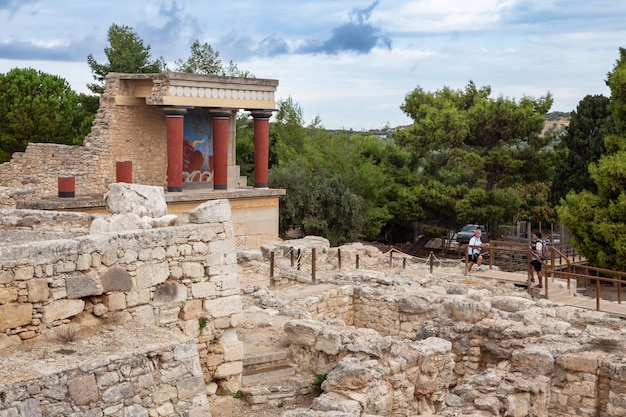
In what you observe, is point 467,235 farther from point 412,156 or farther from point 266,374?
point 266,374

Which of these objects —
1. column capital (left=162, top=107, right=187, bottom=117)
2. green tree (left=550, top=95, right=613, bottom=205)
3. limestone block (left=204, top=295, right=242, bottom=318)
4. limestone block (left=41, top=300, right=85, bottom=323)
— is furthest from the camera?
green tree (left=550, top=95, right=613, bottom=205)

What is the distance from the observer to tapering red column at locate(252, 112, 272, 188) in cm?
2552

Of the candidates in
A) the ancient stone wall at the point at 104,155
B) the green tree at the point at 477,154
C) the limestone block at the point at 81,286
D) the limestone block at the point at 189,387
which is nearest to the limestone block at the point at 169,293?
the limestone block at the point at 81,286

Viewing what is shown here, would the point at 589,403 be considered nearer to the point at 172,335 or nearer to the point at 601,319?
the point at 601,319

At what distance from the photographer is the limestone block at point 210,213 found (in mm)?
8547

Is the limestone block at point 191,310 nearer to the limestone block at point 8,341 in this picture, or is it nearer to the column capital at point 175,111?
the limestone block at point 8,341

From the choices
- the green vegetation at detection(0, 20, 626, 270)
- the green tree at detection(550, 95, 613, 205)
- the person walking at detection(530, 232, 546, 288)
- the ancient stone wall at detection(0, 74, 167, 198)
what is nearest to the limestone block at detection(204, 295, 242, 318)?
the person walking at detection(530, 232, 546, 288)

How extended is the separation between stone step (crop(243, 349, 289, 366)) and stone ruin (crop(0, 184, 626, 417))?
16 millimetres

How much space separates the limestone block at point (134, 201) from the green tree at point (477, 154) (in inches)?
909

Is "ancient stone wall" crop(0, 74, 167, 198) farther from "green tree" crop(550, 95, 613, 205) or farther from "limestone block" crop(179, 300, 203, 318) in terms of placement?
"green tree" crop(550, 95, 613, 205)

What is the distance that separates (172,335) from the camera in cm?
768

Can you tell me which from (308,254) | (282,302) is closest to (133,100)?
(308,254)

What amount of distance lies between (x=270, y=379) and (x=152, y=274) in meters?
2.52

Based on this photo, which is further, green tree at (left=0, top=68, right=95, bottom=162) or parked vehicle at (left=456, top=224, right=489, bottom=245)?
parked vehicle at (left=456, top=224, right=489, bottom=245)
